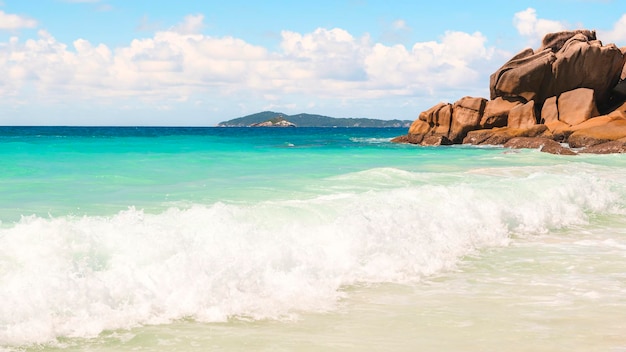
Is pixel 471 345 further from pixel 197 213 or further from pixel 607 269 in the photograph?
pixel 197 213

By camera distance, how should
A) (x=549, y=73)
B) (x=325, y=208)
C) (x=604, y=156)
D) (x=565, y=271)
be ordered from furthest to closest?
(x=549, y=73), (x=604, y=156), (x=325, y=208), (x=565, y=271)

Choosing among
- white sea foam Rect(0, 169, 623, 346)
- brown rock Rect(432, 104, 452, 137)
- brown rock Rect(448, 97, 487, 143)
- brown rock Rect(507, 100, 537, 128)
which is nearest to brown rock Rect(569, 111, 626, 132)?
brown rock Rect(507, 100, 537, 128)

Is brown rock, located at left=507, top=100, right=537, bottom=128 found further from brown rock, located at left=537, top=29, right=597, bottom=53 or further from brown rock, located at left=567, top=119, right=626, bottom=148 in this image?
brown rock, located at left=537, top=29, right=597, bottom=53

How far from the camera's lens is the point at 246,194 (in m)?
14.9

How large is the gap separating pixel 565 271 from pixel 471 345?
3.41 m

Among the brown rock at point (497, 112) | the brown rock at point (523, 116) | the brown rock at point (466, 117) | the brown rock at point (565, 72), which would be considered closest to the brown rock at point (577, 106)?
the brown rock at point (565, 72)

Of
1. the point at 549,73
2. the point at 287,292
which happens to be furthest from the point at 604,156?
the point at 287,292

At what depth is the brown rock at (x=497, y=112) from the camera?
47.5 metres

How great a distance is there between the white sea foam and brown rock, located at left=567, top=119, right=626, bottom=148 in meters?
29.8

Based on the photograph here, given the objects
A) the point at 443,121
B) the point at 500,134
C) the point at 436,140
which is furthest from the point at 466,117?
the point at 500,134

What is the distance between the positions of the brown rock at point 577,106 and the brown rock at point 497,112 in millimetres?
3517

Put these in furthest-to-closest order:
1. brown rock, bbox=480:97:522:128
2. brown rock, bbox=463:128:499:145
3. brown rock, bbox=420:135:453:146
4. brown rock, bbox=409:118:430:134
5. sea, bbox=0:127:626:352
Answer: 1. brown rock, bbox=409:118:430:134
2. brown rock, bbox=480:97:522:128
3. brown rock, bbox=420:135:453:146
4. brown rock, bbox=463:128:499:145
5. sea, bbox=0:127:626:352

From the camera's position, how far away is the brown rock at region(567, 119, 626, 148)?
38.4 m

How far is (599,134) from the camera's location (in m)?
39.0
